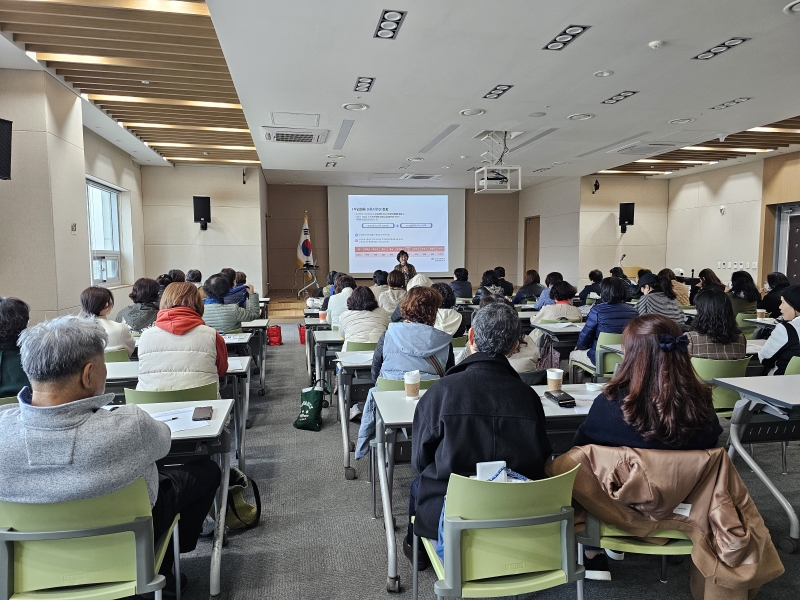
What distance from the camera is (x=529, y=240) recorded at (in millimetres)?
15086

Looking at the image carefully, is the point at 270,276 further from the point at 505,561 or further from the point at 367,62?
the point at 505,561

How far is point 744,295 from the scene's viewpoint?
6.00 metres

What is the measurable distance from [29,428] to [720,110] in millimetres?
7849

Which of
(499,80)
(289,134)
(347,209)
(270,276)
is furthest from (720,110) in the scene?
(270,276)

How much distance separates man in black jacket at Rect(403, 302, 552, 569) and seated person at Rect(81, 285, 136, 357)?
2.66m

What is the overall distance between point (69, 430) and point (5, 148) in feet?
14.5

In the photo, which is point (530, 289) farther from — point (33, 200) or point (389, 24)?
point (33, 200)

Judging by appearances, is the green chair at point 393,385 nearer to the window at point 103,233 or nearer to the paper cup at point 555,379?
the paper cup at point 555,379

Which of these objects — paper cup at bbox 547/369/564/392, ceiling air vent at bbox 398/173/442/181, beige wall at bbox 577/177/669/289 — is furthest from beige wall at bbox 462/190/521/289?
paper cup at bbox 547/369/564/392

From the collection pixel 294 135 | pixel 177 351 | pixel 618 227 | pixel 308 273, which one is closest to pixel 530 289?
pixel 294 135

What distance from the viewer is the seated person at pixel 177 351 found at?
3.11 m

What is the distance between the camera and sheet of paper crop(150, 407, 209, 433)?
2.23 m

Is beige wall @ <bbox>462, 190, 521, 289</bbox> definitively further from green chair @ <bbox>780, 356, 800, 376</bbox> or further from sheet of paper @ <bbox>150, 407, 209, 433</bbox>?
sheet of paper @ <bbox>150, 407, 209, 433</bbox>

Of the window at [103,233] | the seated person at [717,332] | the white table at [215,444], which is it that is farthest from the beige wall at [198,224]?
the seated person at [717,332]
